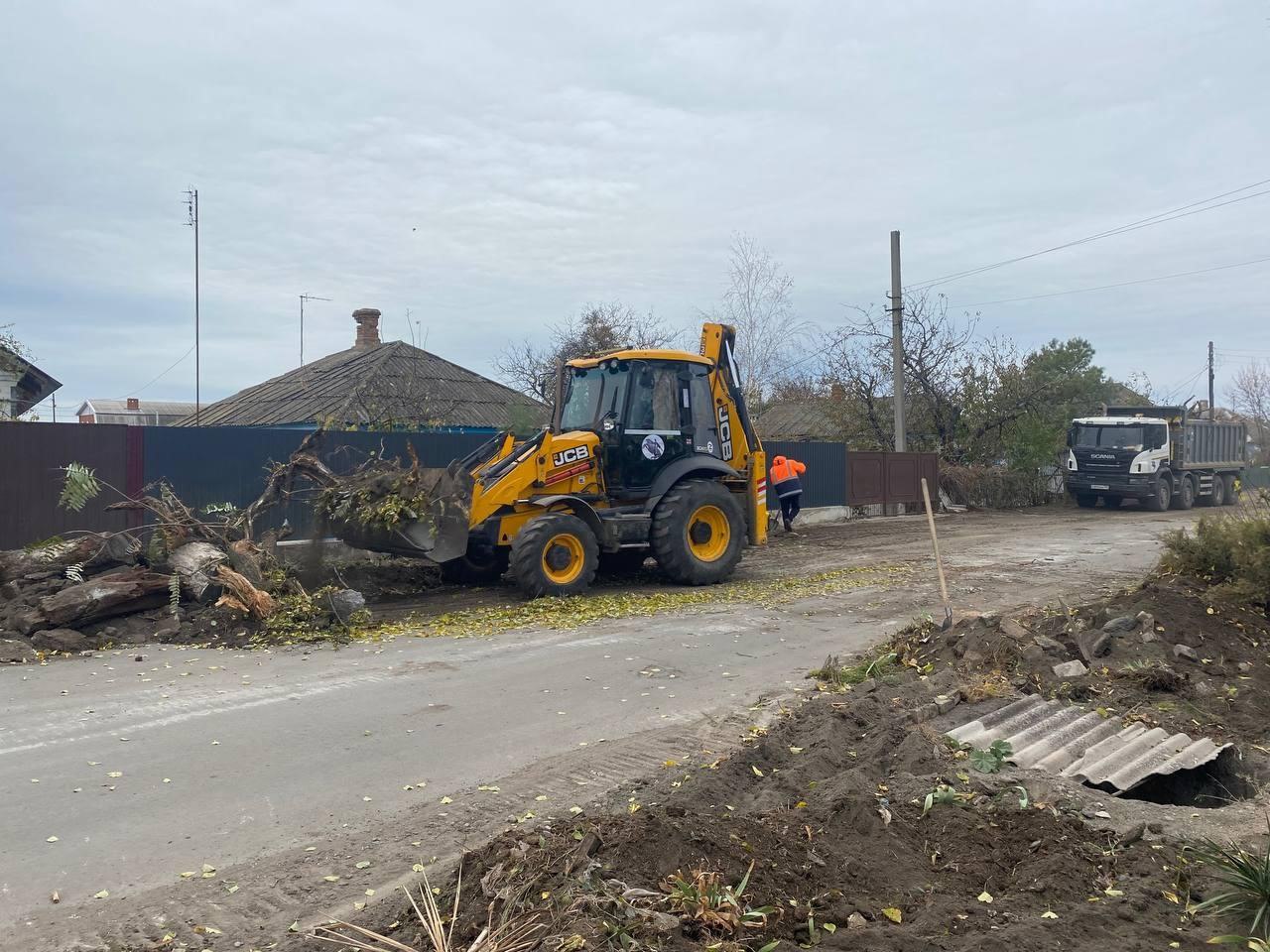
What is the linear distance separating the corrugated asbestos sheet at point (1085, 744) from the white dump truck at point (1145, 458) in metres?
23.3

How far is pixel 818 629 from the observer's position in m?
10.3

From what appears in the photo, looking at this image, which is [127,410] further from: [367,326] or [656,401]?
[656,401]

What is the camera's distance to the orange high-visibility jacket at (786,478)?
62.1 ft

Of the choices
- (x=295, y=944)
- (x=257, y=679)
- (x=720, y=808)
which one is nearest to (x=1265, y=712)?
(x=720, y=808)

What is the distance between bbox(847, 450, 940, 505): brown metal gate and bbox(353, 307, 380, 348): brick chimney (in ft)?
46.8

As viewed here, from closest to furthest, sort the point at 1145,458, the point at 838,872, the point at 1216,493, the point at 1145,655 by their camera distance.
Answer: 1. the point at 838,872
2. the point at 1145,655
3. the point at 1145,458
4. the point at 1216,493

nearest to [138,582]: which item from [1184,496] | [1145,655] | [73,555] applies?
[73,555]

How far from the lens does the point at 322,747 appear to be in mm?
6477

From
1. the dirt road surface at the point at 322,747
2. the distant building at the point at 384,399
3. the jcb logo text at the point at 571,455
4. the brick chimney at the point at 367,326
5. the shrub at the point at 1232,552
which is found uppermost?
the brick chimney at the point at 367,326

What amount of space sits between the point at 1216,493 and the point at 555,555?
26.5m

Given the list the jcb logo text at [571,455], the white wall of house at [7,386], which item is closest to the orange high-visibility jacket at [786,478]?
the jcb logo text at [571,455]

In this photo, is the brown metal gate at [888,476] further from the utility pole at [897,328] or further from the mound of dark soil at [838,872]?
the mound of dark soil at [838,872]

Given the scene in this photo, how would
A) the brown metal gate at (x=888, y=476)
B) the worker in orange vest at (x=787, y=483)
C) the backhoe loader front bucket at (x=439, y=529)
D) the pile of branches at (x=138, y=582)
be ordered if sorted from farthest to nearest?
the brown metal gate at (x=888, y=476)
the worker in orange vest at (x=787, y=483)
the backhoe loader front bucket at (x=439, y=529)
the pile of branches at (x=138, y=582)

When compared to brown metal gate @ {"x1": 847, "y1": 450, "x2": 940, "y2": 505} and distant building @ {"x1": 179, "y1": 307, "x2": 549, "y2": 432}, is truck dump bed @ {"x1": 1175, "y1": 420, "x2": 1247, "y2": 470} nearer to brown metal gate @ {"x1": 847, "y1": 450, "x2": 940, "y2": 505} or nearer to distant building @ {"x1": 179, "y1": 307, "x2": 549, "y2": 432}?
brown metal gate @ {"x1": 847, "y1": 450, "x2": 940, "y2": 505}
